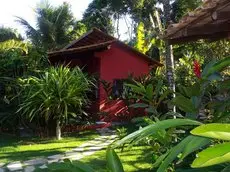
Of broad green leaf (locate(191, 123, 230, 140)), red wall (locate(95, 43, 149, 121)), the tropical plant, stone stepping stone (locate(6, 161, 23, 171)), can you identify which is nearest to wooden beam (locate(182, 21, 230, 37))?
broad green leaf (locate(191, 123, 230, 140))

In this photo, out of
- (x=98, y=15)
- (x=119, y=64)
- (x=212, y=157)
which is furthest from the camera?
(x=98, y=15)

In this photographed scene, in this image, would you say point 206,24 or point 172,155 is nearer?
point 172,155

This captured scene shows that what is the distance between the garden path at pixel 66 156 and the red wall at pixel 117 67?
2621 mm

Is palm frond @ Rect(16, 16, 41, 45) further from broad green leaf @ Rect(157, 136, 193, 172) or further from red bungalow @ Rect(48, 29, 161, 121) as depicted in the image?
broad green leaf @ Rect(157, 136, 193, 172)

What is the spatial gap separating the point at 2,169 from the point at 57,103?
3.34 meters

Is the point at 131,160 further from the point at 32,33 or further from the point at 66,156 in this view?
the point at 32,33

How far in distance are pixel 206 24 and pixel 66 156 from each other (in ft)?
16.8

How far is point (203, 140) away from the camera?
0.81 meters

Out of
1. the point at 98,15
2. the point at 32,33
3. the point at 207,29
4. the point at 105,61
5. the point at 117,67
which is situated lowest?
the point at 207,29

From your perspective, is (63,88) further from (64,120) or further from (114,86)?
(114,86)

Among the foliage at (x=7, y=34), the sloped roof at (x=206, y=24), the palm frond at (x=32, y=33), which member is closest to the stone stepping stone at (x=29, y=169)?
the sloped roof at (x=206, y=24)

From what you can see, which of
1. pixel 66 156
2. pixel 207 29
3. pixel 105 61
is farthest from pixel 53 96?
pixel 207 29

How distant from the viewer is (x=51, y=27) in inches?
966

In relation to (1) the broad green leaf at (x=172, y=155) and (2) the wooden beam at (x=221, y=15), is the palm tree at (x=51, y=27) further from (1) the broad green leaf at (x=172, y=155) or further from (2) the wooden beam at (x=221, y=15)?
(1) the broad green leaf at (x=172, y=155)
